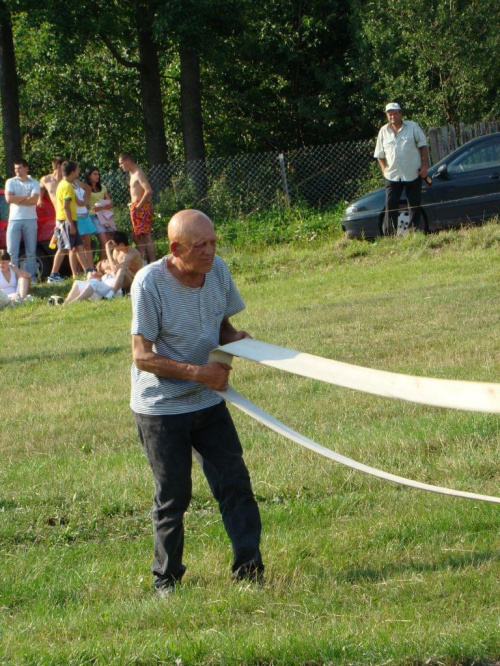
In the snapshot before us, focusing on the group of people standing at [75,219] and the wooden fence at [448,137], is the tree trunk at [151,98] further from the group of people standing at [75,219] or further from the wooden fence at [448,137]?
the group of people standing at [75,219]

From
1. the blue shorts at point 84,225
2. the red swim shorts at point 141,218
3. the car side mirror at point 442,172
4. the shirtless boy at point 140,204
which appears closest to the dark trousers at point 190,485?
the shirtless boy at point 140,204

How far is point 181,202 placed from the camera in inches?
910

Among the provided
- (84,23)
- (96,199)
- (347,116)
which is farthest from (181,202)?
(347,116)

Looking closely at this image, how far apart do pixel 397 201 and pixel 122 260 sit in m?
4.43

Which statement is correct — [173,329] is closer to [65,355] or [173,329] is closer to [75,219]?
[65,355]

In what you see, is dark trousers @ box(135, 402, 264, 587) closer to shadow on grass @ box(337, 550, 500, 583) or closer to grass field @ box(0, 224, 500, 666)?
grass field @ box(0, 224, 500, 666)

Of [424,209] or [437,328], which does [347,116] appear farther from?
[437,328]

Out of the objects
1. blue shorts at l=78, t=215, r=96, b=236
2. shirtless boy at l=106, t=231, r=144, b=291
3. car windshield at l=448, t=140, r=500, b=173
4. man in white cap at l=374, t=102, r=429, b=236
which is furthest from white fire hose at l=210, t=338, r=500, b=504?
car windshield at l=448, t=140, r=500, b=173

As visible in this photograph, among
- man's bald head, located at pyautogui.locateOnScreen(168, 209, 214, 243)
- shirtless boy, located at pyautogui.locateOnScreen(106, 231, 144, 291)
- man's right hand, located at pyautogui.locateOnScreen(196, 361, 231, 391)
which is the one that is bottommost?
shirtless boy, located at pyautogui.locateOnScreen(106, 231, 144, 291)

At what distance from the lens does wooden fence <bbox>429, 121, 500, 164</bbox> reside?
2272 centimetres

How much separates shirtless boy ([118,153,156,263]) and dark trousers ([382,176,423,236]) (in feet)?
12.1

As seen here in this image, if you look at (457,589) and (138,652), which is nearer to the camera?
(138,652)

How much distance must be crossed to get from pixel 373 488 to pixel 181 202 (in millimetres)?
17271

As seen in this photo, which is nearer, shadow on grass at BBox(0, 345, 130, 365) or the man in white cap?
shadow on grass at BBox(0, 345, 130, 365)
